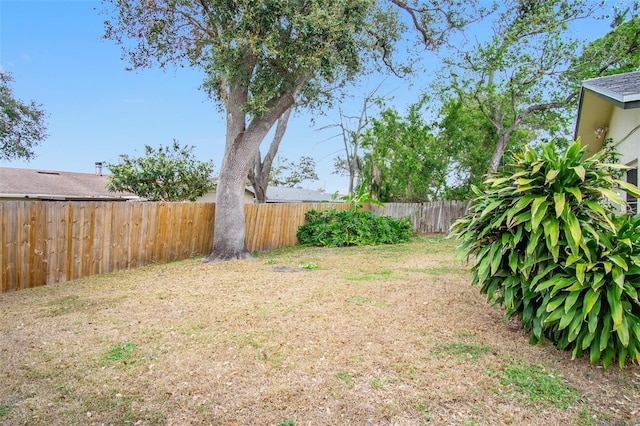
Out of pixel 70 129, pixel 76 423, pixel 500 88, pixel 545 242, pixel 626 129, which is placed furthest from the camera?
pixel 500 88

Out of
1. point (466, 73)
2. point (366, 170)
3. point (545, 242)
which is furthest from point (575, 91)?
point (545, 242)

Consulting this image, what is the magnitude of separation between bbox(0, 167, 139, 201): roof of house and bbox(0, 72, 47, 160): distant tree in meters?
2.78

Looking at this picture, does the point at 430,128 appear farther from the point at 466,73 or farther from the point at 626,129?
the point at 626,129

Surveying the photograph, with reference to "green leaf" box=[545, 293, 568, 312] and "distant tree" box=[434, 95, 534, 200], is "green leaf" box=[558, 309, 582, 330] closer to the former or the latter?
"green leaf" box=[545, 293, 568, 312]

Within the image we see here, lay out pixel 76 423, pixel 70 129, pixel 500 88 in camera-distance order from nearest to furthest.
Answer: pixel 76 423 < pixel 70 129 < pixel 500 88

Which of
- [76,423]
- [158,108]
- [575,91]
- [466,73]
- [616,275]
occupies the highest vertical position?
[466,73]

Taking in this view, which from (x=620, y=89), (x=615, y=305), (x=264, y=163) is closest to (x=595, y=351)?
(x=615, y=305)

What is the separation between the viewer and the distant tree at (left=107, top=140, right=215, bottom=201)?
12641mm

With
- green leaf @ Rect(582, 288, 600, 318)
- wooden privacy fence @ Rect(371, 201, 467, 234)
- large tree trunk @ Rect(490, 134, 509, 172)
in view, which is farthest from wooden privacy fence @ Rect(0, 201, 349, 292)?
large tree trunk @ Rect(490, 134, 509, 172)

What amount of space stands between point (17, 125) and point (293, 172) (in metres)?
26.5

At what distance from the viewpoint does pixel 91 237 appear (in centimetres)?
719

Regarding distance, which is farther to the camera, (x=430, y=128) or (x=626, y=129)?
(x=430, y=128)

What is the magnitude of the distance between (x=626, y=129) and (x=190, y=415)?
7557 mm

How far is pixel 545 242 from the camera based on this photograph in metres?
3.60
